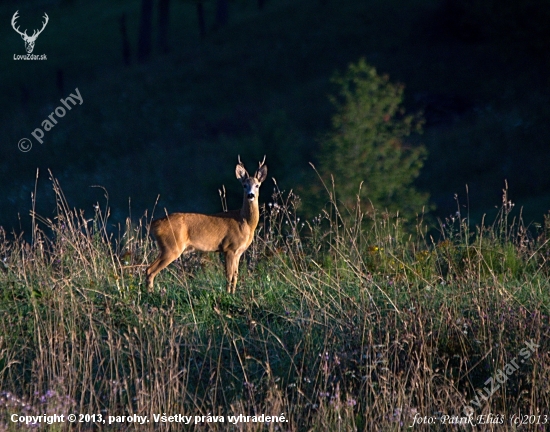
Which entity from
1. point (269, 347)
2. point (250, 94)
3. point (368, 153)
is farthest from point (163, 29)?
point (269, 347)

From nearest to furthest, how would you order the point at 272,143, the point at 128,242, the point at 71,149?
the point at 128,242, the point at 272,143, the point at 71,149

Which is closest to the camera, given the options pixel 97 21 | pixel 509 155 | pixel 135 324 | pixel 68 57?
pixel 135 324

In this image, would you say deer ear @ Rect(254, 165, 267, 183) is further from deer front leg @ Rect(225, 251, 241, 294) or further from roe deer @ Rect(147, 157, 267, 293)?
deer front leg @ Rect(225, 251, 241, 294)

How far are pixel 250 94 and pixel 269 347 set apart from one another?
37466 millimetres

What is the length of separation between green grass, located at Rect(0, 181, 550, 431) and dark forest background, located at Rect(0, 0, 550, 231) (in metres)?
11.8

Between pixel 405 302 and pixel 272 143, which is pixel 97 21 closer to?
pixel 272 143

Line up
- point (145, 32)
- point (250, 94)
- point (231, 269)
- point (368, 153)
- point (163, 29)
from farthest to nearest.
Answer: point (163, 29)
point (145, 32)
point (250, 94)
point (368, 153)
point (231, 269)

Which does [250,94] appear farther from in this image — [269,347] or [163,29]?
[269,347]

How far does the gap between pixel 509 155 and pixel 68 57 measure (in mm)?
28715

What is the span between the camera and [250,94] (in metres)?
43.7

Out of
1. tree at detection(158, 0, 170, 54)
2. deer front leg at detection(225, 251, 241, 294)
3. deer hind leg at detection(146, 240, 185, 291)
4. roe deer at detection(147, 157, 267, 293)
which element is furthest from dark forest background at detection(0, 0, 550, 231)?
deer hind leg at detection(146, 240, 185, 291)

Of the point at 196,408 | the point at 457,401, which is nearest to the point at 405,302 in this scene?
the point at 457,401

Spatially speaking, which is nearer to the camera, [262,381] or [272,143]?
[262,381]

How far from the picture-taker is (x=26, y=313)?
7.28 meters
